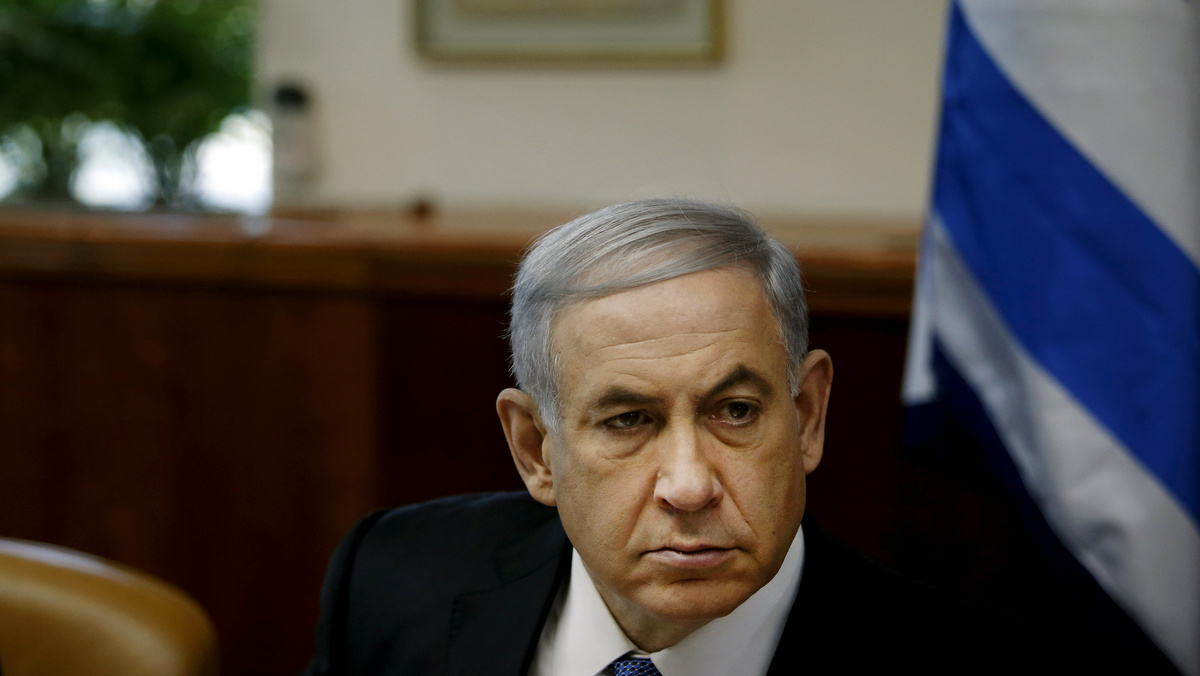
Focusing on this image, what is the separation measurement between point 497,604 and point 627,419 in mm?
367

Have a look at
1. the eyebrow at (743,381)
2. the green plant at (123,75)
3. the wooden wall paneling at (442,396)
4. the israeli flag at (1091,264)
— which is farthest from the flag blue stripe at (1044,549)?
the green plant at (123,75)

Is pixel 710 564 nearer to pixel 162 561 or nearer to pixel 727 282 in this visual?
pixel 727 282

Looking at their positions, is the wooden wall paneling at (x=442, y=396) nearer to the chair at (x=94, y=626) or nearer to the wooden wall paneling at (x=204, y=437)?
the wooden wall paneling at (x=204, y=437)

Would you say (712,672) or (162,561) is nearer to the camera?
(712,672)

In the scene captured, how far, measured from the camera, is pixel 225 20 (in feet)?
17.1

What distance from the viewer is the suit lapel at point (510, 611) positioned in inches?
43.9

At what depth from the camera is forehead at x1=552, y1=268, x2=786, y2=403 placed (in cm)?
87

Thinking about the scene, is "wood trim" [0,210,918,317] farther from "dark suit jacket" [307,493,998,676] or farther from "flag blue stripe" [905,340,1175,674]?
"dark suit jacket" [307,493,998,676]

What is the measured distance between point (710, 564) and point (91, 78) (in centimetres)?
460

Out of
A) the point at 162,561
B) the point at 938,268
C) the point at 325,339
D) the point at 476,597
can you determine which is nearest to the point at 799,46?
the point at 325,339

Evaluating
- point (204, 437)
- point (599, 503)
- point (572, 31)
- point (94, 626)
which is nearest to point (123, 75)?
point (572, 31)

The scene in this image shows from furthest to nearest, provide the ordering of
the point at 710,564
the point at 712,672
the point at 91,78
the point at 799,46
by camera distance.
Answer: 1. the point at 91,78
2. the point at 799,46
3. the point at 712,672
4. the point at 710,564

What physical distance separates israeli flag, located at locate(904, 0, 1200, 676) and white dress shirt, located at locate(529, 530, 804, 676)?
490 mm

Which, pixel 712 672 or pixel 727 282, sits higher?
pixel 727 282
